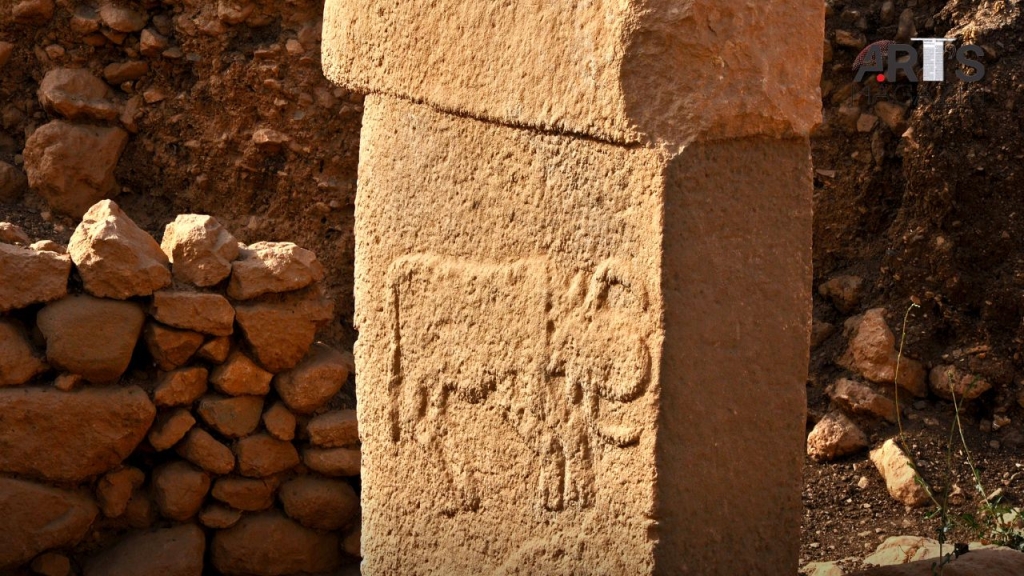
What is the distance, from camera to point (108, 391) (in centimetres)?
364

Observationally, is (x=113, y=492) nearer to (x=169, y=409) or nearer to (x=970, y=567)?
(x=169, y=409)

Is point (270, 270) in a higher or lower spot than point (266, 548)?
higher

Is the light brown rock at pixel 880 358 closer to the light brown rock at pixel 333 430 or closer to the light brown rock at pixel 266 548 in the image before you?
the light brown rock at pixel 333 430

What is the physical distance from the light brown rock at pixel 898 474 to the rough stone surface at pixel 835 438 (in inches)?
3.0

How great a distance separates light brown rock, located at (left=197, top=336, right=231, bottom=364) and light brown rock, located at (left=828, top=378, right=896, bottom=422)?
2055 millimetres

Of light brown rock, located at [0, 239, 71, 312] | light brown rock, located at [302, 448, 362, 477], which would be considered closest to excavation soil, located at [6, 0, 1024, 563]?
light brown rock, located at [302, 448, 362, 477]

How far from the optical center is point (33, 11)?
15.2 feet

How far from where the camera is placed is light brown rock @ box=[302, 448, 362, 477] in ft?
12.9

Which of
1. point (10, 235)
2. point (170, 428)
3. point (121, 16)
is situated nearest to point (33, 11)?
point (121, 16)

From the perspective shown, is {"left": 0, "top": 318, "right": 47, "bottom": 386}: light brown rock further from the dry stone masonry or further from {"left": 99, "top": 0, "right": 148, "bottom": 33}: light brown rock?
{"left": 99, "top": 0, "right": 148, "bottom": 33}: light brown rock

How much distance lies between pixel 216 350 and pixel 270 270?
0.31 metres

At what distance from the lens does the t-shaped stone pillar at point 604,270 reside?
1.78 meters

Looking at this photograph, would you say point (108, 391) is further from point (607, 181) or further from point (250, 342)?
point (607, 181)

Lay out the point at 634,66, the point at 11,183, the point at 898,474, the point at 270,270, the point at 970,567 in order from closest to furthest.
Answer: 1. the point at 634,66
2. the point at 970,567
3. the point at 898,474
4. the point at 270,270
5. the point at 11,183
